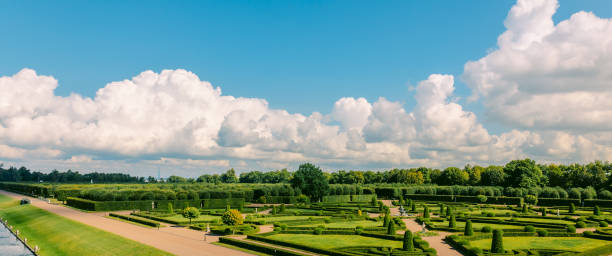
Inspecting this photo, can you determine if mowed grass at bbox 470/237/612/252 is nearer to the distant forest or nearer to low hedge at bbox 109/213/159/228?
low hedge at bbox 109/213/159/228

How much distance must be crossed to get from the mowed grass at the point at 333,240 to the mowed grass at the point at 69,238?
987 cm

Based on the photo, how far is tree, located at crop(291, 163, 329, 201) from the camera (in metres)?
81.9

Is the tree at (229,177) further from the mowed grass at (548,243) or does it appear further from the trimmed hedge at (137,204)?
the mowed grass at (548,243)

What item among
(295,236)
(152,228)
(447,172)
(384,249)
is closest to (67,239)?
(152,228)

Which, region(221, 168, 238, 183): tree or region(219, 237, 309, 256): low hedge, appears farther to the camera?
region(221, 168, 238, 183): tree

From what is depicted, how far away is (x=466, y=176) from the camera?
123375mm

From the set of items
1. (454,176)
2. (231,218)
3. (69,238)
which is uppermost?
(454,176)

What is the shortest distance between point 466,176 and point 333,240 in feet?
325

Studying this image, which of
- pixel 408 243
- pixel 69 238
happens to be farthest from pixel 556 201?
pixel 69 238

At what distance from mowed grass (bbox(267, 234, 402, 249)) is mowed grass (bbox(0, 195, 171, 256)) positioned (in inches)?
389

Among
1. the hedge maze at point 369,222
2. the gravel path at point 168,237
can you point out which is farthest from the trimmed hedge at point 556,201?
the gravel path at point 168,237

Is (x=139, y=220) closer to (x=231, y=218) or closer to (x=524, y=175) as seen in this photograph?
(x=231, y=218)

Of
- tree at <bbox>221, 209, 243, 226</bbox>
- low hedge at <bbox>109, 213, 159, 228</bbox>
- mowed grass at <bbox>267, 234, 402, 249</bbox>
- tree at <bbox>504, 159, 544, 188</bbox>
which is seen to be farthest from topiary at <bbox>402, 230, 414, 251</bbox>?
tree at <bbox>504, 159, 544, 188</bbox>

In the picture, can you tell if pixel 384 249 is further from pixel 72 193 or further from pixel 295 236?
pixel 72 193
